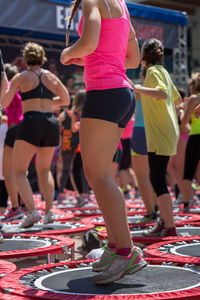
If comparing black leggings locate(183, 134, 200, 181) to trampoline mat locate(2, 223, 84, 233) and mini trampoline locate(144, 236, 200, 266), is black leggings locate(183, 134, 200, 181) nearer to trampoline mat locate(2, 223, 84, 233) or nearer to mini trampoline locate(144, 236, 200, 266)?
trampoline mat locate(2, 223, 84, 233)

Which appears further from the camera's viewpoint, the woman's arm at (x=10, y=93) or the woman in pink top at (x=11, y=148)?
the woman in pink top at (x=11, y=148)

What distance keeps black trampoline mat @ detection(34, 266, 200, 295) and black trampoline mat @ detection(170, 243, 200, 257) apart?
15.5 inches

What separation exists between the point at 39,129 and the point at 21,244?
134 cm

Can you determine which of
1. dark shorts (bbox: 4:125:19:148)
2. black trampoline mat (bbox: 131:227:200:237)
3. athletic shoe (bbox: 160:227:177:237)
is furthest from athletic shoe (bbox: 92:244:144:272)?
dark shorts (bbox: 4:125:19:148)

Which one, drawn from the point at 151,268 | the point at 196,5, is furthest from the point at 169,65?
the point at 151,268

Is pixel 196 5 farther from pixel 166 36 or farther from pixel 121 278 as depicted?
pixel 121 278

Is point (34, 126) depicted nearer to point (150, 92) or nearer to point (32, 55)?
point (32, 55)

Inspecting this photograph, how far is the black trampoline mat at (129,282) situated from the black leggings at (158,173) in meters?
1.25

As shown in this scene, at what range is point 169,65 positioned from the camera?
17391mm

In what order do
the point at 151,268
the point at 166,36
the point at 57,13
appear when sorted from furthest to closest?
the point at 166,36
the point at 57,13
the point at 151,268

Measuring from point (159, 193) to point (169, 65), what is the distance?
45.4ft

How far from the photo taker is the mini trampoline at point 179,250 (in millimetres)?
3027

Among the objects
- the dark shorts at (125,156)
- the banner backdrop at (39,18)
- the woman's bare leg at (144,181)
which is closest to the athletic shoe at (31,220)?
the woman's bare leg at (144,181)

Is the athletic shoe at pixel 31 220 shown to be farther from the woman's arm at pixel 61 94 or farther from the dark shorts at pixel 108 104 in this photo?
the dark shorts at pixel 108 104
